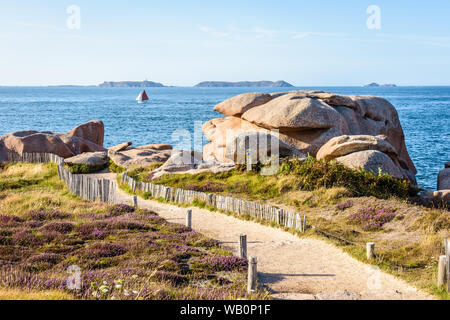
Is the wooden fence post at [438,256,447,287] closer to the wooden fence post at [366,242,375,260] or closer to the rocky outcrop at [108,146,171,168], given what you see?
the wooden fence post at [366,242,375,260]

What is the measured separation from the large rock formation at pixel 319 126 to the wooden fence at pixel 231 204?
4.87 meters

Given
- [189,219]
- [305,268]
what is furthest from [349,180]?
[305,268]

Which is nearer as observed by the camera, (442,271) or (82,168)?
(442,271)

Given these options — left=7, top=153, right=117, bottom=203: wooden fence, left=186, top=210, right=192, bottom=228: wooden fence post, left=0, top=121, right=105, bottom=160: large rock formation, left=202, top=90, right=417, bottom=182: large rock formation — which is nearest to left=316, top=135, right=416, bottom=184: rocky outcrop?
left=202, top=90, right=417, bottom=182: large rock formation

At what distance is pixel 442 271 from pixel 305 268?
11.5 ft

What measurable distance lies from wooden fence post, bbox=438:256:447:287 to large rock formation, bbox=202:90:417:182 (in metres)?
12.0

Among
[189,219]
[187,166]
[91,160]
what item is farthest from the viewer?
[91,160]

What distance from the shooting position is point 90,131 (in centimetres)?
4234

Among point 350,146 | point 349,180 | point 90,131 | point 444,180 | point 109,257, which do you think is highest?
Result: point 350,146

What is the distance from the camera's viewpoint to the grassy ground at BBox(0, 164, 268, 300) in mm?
9023

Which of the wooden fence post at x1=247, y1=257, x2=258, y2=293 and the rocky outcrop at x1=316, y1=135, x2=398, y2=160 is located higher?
the rocky outcrop at x1=316, y1=135, x2=398, y2=160

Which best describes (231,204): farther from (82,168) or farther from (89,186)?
(82,168)
